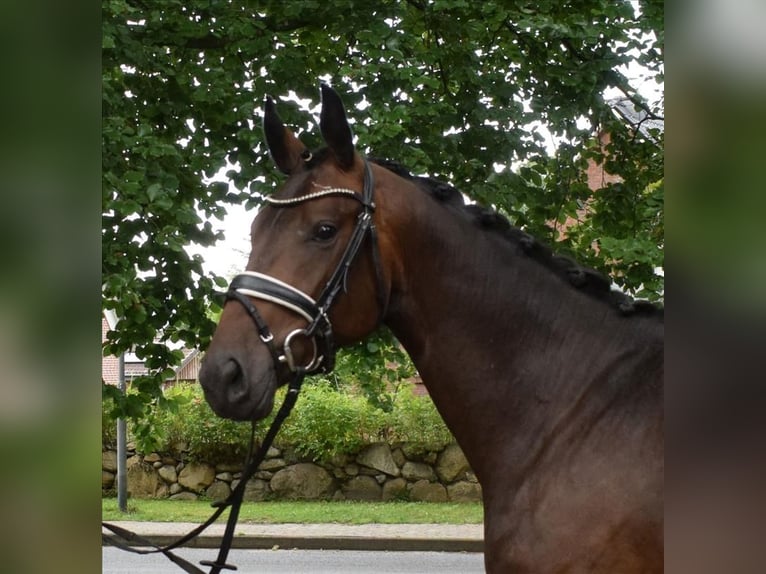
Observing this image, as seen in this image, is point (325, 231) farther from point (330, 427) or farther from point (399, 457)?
point (399, 457)

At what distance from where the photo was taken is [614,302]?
266 cm

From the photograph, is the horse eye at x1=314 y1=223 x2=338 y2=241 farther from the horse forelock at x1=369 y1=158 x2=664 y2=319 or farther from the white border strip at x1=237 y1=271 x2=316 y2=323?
the horse forelock at x1=369 y1=158 x2=664 y2=319

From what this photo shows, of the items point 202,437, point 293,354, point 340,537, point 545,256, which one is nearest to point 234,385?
point 293,354

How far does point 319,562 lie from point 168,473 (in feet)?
18.1

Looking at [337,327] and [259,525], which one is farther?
[259,525]

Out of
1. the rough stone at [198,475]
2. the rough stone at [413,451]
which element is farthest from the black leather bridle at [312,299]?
the rough stone at [198,475]

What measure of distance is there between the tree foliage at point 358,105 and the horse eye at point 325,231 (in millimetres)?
2668

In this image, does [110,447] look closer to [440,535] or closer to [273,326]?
[440,535]

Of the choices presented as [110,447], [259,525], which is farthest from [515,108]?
[110,447]

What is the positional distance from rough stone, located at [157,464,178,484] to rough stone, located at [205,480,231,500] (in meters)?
0.66

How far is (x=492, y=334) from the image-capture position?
104 inches

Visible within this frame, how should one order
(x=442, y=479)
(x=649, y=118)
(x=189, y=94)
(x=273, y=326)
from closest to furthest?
1. (x=273, y=326)
2. (x=189, y=94)
3. (x=649, y=118)
4. (x=442, y=479)
